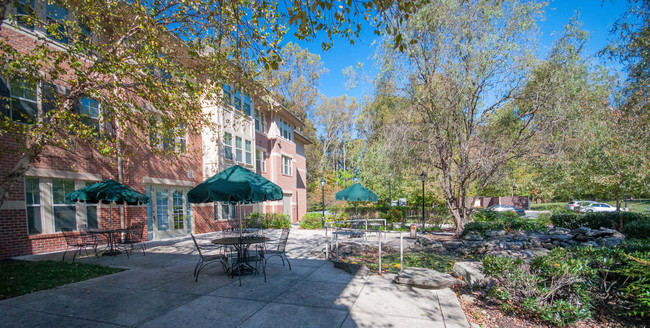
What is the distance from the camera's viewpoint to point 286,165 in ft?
78.6

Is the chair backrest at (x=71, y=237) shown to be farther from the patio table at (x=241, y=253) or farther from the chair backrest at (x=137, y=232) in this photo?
the patio table at (x=241, y=253)

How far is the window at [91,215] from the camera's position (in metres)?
10.3

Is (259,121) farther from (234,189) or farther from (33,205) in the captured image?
(234,189)

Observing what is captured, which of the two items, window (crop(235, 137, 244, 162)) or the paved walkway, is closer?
the paved walkway

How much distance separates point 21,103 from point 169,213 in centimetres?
661

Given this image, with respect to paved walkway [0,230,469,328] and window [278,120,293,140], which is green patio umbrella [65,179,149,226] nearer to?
paved walkway [0,230,469,328]

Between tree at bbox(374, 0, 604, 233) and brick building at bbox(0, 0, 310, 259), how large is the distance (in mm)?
6961

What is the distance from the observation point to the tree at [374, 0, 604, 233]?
11.1 m

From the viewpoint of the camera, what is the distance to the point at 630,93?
27.6 ft

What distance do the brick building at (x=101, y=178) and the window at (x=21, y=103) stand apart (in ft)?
0.08

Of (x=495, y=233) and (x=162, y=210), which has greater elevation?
(x=162, y=210)

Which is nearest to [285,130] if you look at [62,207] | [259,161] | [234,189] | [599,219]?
[259,161]

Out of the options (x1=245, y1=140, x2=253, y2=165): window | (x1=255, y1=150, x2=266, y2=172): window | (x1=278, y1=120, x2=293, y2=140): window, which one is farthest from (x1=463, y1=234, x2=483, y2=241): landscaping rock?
(x1=278, y1=120, x2=293, y2=140): window

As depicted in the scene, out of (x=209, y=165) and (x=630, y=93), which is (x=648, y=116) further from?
(x=209, y=165)
